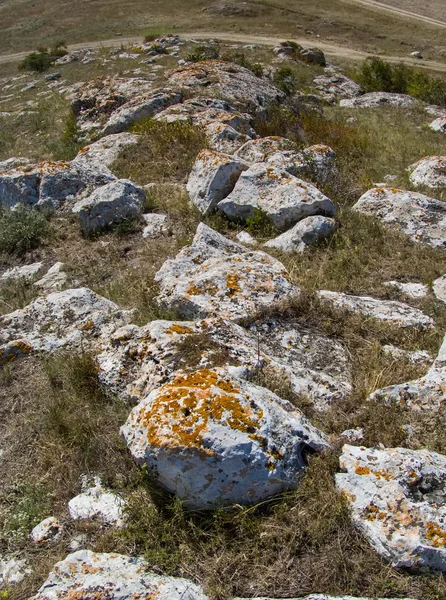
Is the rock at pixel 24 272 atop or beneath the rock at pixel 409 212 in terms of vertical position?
beneath

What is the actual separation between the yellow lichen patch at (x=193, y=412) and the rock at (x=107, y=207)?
16.8ft

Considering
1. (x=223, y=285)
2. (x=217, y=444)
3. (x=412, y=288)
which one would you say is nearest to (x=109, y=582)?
(x=217, y=444)

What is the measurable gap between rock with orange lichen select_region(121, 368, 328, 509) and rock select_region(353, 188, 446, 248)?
472 centimetres

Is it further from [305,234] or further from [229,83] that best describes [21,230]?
[229,83]

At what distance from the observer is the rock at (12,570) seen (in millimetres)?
3160

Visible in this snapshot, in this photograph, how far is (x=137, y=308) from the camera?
5.77 meters

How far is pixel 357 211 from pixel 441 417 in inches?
192

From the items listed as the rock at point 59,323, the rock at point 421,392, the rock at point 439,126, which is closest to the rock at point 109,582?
the rock at point 421,392

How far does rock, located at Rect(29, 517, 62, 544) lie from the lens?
338cm

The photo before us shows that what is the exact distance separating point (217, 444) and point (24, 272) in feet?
17.2

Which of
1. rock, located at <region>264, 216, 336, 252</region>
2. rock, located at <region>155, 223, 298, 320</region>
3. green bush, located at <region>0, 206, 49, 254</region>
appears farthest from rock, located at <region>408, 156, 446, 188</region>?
green bush, located at <region>0, 206, 49, 254</region>

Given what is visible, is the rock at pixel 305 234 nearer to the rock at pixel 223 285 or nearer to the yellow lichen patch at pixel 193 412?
the rock at pixel 223 285

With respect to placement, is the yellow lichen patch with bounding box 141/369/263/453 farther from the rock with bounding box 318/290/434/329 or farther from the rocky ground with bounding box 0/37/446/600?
the rock with bounding box 318/290/434/329

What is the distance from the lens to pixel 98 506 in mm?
3539
